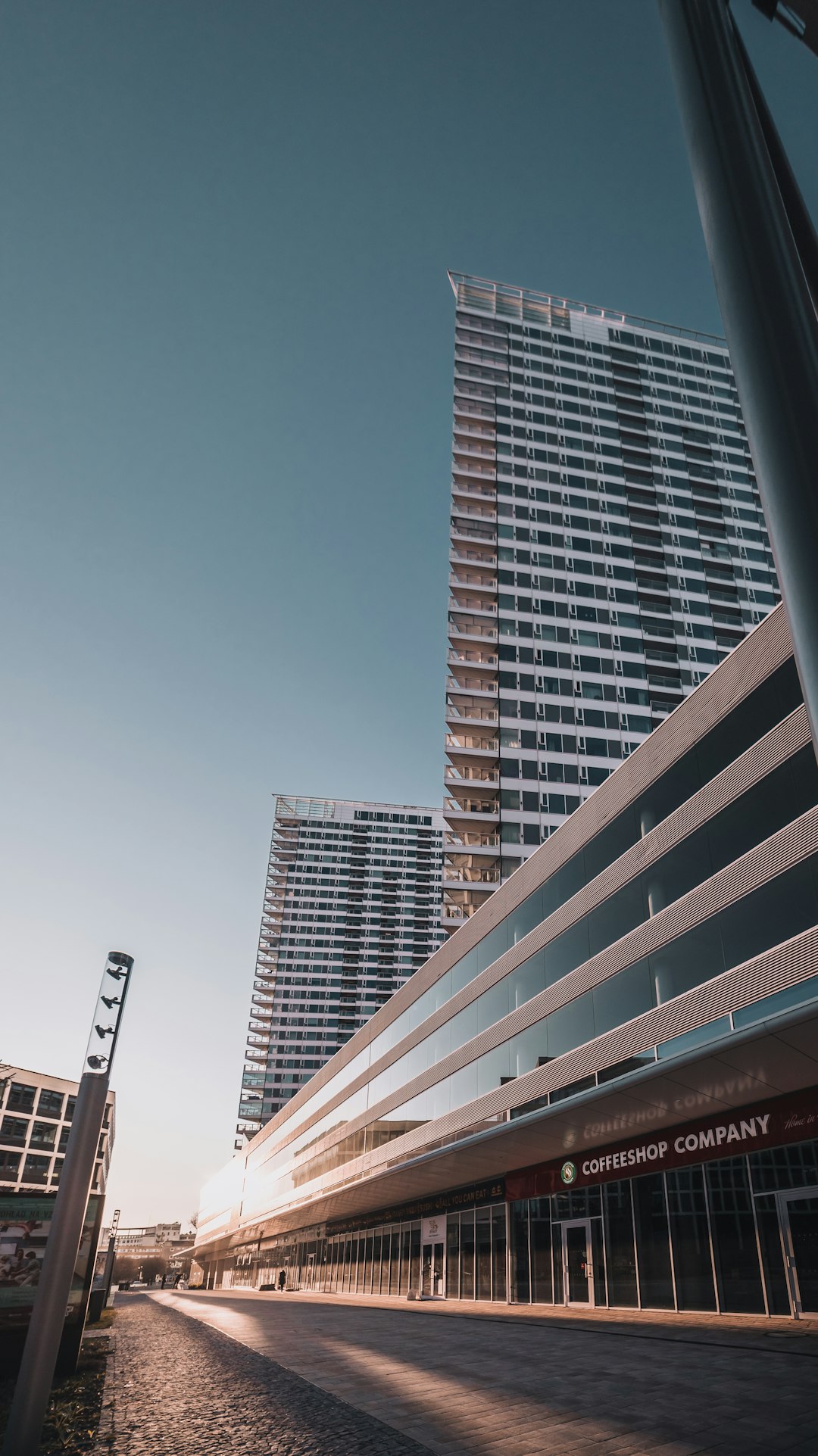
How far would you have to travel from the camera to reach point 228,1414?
8.03m

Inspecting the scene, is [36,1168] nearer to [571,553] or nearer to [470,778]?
[470,778]

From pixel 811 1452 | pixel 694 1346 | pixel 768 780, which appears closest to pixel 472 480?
pixel 768 780

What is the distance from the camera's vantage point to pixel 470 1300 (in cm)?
2667

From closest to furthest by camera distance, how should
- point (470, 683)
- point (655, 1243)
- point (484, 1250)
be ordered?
point (655, 1243), point (484, 1250), point (470, 683)

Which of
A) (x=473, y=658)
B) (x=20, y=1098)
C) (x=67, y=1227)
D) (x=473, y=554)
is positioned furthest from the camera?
(x=20, y=1098)

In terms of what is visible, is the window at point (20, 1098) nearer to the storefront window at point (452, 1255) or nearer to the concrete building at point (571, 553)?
the concrete building at point (571, 553)

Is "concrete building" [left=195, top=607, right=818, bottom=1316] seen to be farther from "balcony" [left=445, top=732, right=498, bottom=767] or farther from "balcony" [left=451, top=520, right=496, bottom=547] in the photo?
"balcony" [left=451, top=520, right=496, bottom=547]

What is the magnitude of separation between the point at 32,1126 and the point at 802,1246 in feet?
396

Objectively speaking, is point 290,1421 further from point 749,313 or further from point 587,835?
point 587,835

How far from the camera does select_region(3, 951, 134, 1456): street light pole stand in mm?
6203

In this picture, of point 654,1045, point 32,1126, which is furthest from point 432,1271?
point 32,1126

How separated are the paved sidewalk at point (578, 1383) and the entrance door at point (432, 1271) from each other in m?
14.9

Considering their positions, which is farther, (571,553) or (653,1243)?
(571,553)

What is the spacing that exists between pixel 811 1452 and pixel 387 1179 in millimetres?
28930
